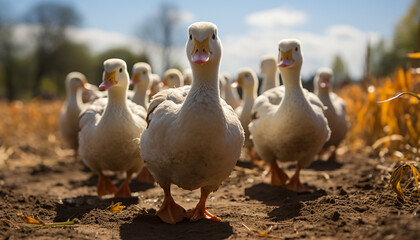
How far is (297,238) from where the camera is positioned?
2.86m

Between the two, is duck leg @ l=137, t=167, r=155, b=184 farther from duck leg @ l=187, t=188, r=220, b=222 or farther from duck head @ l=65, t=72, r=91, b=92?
duck head @ l=65, t=72, r=91, b=92

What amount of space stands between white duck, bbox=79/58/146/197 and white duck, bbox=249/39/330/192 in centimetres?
167

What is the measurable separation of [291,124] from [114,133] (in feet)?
7.17

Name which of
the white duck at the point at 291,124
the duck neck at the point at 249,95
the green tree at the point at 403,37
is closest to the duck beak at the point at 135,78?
the duck neck at the point at 249,95

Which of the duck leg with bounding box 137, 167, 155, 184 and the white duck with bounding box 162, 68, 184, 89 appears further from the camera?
the white duck with bounding box 162, 68, 184, 89

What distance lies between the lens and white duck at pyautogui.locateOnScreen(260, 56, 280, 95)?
746 cm

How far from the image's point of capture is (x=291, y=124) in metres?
4.87

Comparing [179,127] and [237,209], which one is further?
[237,209]

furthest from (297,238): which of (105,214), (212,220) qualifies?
(105,214)

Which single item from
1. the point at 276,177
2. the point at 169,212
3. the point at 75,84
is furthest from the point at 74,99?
A: the point at 169,212

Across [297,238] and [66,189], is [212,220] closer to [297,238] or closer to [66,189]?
[297,238]

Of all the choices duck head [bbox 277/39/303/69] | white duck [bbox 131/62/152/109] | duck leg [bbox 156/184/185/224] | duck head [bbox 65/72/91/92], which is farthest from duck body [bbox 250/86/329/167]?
duck head [bbox 65/72/91/92]

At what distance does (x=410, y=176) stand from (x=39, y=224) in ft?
11.9

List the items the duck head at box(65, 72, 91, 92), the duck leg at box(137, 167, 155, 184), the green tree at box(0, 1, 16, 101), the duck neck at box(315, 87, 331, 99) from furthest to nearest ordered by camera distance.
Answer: the green tree at box(0, 1, 16, 101), the duck head at box(65, 72, 91, 92), the duck neck at box(315, 87, 331, 99), the duck leg at box(137, 167, 155, 184)
